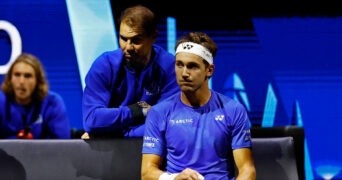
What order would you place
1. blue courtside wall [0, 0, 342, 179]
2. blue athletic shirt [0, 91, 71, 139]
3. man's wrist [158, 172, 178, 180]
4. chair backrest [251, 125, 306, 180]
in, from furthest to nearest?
blue courtside wall [0, 0, 342, 179], chair backrest [251, 125, 306, 180], blue athletic shirt [0, 91, 71, 139], man's wrist [158, 172, 178, 180]

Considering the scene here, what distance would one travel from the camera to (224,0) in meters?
5.39

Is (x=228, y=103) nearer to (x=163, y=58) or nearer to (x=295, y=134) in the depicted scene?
(x=163, y=58)

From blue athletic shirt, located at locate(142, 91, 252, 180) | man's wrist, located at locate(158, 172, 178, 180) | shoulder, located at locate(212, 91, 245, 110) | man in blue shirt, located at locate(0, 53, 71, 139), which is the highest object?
man in blue shirt, located at locate(0, 53, 71, 139)

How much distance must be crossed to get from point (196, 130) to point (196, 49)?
1.25ft

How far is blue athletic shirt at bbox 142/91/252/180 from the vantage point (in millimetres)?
3184

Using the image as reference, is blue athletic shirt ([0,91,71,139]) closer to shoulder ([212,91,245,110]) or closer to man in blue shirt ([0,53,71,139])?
man in blue shirt ([0,53,71,139])

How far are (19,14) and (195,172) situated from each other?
9.38 feet

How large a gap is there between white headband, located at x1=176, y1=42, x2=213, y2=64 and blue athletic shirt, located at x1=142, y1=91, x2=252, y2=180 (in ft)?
0.68

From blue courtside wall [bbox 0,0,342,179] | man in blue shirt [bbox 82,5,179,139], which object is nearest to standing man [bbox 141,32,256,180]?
man in blue shirt [bbox 82,5,179,139]

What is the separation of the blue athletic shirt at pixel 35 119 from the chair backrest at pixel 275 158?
1265 millimetres

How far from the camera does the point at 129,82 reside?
364cm

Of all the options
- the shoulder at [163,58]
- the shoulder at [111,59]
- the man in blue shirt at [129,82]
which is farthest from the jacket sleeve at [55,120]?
the shoulder at [163,58]

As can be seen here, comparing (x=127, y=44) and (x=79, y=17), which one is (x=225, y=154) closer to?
(x=127, y=44)

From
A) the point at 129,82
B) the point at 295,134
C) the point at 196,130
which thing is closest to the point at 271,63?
the point at 295,134
